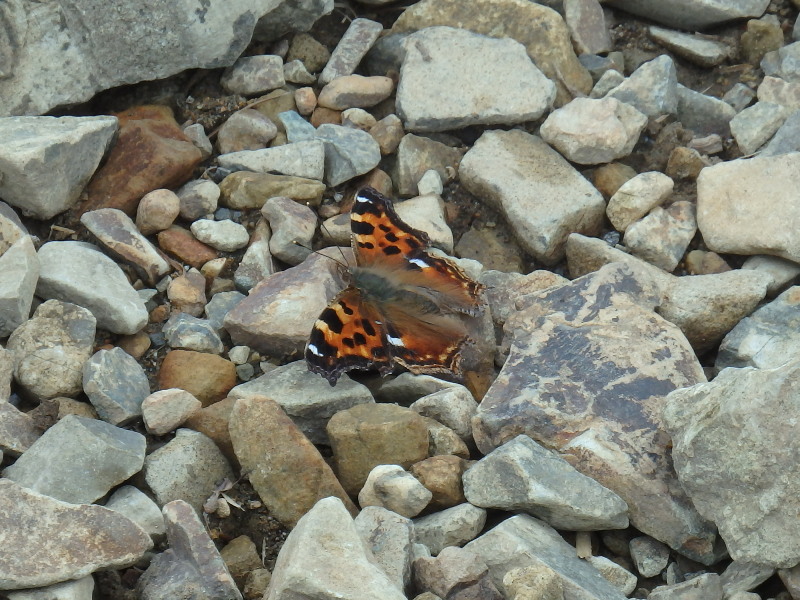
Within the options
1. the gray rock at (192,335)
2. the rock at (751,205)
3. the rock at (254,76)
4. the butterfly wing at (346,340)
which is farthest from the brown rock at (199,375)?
the rock at (751,205)

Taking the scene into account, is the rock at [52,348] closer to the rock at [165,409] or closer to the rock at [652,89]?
the rock at [165,409]

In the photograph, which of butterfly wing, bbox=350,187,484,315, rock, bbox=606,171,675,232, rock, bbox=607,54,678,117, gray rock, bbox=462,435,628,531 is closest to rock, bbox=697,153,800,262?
rock, bbox=606,171,675,232

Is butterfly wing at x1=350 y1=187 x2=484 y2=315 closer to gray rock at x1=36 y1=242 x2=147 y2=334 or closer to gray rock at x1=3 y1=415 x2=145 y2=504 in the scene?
gray rock at x1=36 y1=242 x2=147 y2=334

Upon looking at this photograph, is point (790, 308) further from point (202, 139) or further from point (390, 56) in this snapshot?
point (202, 139)

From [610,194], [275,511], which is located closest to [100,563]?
[275,511]

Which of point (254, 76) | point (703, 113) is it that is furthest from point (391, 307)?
point (703, 113)

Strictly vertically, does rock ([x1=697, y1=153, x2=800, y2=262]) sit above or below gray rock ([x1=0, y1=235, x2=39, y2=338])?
below
